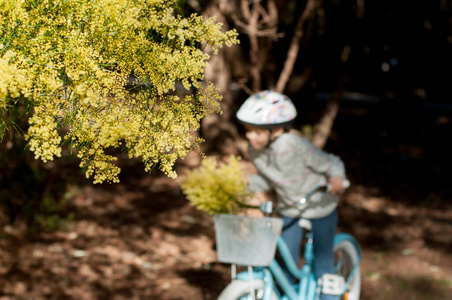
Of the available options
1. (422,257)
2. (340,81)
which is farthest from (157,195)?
(422,257)

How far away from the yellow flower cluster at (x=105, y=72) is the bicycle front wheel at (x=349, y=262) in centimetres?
287

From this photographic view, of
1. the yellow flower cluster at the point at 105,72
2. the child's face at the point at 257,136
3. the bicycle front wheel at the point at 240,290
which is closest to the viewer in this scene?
the yellow flower cluster at the point at 105,72

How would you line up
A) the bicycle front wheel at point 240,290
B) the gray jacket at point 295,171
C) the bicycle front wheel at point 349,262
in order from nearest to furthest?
the bicycle front wheel at point 240,290 → the gray jacket at point 295,171 → the bicycle front wheel at point 349,262

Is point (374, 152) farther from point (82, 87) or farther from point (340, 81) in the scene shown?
point (82, 87)

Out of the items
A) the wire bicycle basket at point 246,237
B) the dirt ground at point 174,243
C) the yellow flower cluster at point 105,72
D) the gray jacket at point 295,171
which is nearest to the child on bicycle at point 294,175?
the gray jacket at point 295,171

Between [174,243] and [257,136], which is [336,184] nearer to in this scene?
[257,136]

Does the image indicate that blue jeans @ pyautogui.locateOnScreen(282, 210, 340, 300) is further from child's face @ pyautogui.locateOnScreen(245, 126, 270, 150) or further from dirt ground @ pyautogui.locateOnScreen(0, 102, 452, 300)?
dirt ground @ pyautogui.locateOnScreen(0, 102, 452, 300)

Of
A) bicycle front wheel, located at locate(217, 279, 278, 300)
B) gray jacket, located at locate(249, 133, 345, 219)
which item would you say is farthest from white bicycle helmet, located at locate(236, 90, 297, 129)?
bicycle front wheel, located at locate(217, 279, 278, 300)

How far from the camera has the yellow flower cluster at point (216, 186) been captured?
2.61m

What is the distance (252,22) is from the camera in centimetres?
499

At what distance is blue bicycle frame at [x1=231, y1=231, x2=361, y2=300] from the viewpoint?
301 centimetres

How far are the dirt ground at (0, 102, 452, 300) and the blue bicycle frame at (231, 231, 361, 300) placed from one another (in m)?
1.56

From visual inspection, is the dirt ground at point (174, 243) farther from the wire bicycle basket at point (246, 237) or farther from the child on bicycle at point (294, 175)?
the wire bicycle basket at point (246, 237)

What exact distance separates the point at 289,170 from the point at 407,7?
16.0 ft
